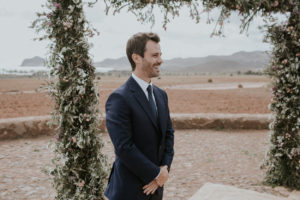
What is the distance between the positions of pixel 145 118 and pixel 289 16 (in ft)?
10.8

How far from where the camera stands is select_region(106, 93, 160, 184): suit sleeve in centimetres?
181

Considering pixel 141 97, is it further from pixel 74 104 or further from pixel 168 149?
pixel 74 104

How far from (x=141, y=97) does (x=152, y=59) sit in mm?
288

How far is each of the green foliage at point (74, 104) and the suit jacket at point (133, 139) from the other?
1385 millimetres

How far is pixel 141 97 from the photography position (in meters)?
1.92

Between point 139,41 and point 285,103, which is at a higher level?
point 139,41

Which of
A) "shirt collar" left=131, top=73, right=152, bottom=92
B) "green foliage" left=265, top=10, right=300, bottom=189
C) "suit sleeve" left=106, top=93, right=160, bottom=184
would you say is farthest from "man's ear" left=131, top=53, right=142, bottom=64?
"green foliage" left=265, top=10, right=300, bottom=189

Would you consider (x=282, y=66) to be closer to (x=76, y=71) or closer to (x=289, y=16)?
(x=289, y=16)

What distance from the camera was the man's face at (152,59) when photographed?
6.15 ft

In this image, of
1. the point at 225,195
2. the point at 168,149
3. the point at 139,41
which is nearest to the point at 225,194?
the point at 225,195

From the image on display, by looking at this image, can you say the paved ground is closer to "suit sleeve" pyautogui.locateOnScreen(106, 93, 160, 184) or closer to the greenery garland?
the greenery garland

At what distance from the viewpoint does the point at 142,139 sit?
1910mm

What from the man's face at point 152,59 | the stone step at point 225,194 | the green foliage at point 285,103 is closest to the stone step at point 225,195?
the stone step at point 225,194

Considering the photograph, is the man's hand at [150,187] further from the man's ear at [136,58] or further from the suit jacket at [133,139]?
the man's ear at [136,58]
